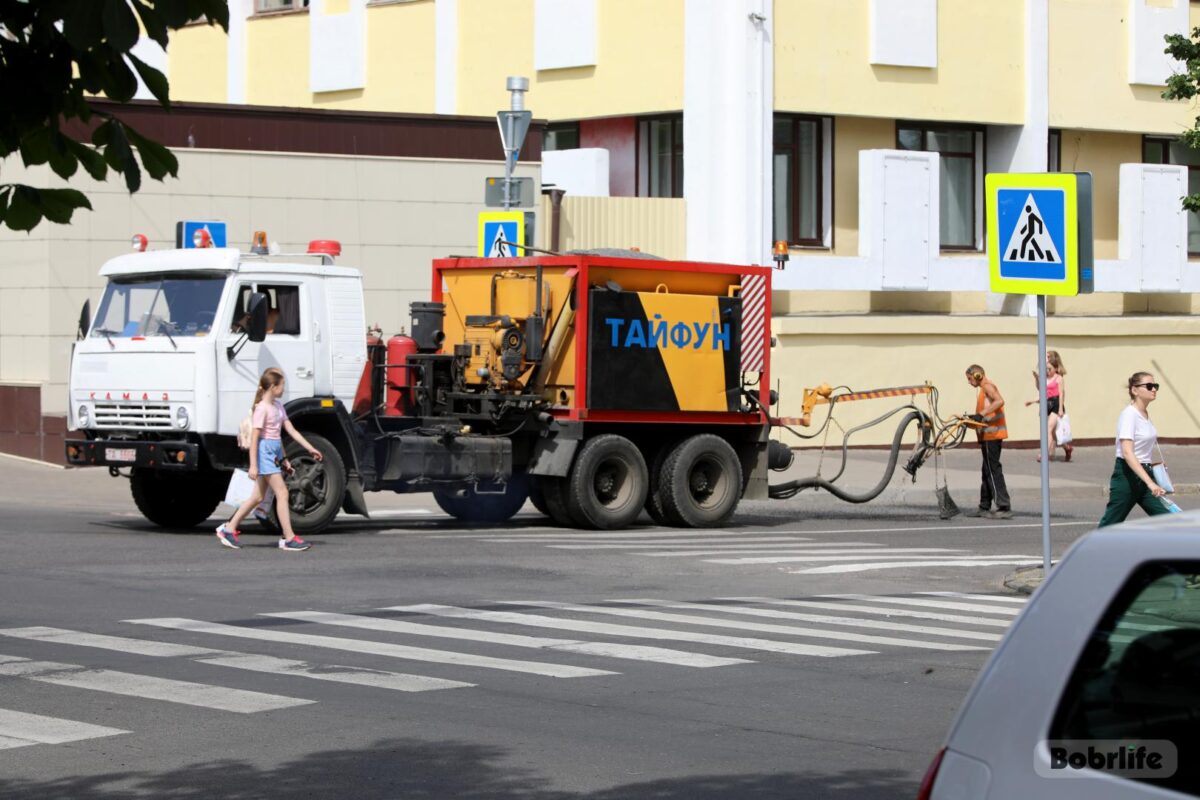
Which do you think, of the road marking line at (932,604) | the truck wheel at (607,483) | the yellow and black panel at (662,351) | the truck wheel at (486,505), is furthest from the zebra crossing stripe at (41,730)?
the truck wheel at (486,505)

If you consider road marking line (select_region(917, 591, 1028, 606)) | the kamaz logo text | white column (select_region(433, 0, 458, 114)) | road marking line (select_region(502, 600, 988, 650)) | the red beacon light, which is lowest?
road marking line (select_region(917, 591, 1028, 606))

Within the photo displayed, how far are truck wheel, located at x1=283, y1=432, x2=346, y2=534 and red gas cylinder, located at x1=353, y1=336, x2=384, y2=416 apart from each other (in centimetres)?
82

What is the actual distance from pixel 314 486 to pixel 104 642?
758 centimetres

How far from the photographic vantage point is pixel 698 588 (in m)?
Answer: 15.4

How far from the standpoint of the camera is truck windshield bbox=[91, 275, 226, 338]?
63.3ft

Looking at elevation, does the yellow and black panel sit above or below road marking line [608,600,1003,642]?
above

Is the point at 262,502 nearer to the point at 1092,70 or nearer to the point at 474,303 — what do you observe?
the point at 474,303

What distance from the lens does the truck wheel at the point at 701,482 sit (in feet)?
70.2

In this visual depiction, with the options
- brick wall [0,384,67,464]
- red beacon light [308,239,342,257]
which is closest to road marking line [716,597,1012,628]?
red beacon light [308,239,342,257]

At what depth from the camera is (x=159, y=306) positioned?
19.5m

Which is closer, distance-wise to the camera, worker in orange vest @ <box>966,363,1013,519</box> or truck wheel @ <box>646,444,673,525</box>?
truck wheel @ <box>646,444,673,525</box>

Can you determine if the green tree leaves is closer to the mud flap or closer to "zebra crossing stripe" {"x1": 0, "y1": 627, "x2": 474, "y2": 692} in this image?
"zebra crossing stripe" {"x1": 0, "y1": 627, "x2": 474, "y2": 692}

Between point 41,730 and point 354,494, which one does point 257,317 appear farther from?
point 41,730

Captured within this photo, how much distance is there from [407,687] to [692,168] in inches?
856
